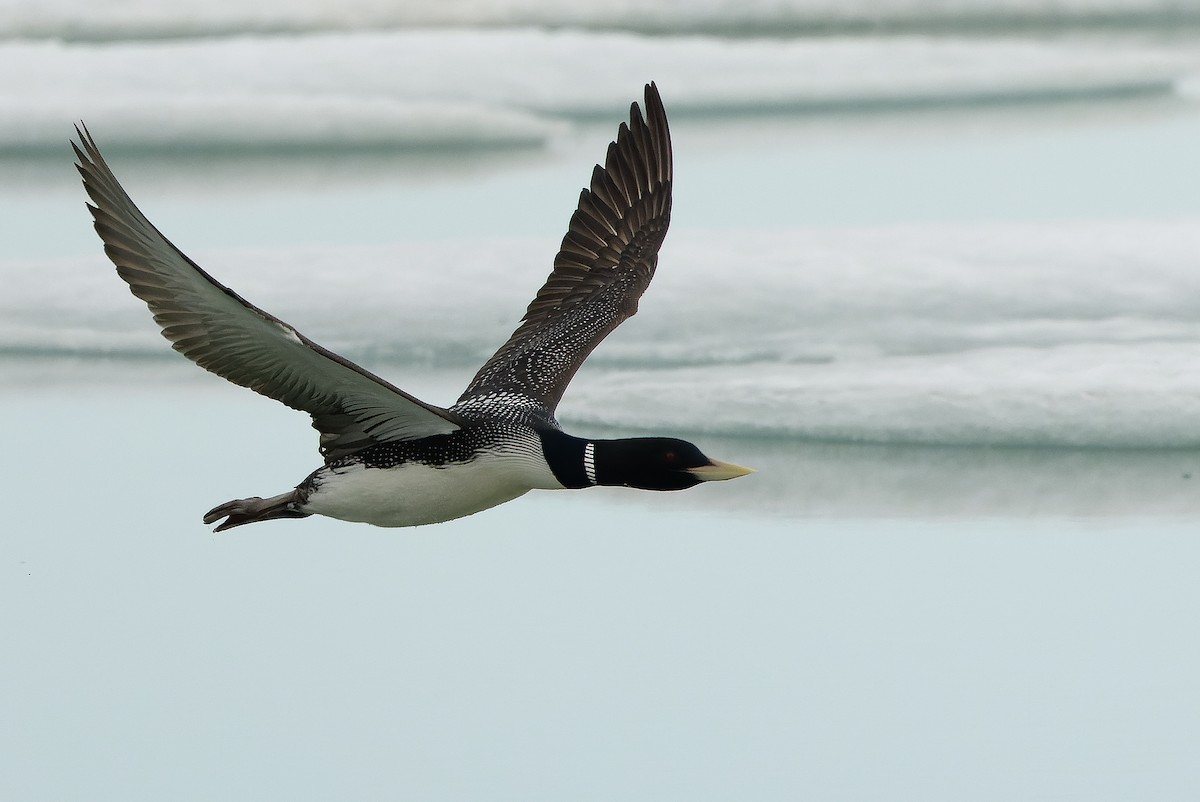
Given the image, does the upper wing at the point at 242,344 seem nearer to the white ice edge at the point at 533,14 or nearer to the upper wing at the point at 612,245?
the upper wing at the point at 612,245

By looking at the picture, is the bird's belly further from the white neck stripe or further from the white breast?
the white neck stripe

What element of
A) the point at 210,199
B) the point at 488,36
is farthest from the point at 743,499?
the point at 488,36

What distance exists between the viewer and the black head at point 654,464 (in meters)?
4.48

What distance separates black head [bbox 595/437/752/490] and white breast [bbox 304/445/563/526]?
203 mm

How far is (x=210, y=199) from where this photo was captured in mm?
9562

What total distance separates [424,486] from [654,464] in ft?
2.21

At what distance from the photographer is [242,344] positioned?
14.4 feet

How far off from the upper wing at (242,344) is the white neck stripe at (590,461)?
352mm

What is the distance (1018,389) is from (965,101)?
4.05 metres

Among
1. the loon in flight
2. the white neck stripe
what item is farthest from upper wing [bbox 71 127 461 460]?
the white neck stripe

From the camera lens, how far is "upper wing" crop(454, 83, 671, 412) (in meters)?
5.65

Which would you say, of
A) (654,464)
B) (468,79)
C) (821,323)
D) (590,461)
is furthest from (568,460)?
(468,79)

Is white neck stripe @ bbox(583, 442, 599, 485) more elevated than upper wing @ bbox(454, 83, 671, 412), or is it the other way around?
upper wing @ bbox(454, 83, 671, 412)

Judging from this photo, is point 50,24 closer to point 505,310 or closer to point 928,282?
point 505,310
